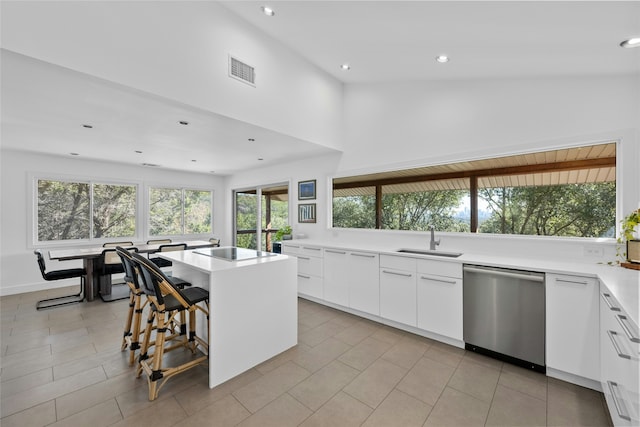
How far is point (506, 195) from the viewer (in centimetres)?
293

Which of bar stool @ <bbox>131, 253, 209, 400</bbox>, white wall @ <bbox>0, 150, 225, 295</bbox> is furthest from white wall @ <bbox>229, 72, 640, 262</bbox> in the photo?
white wall @ <bbox>0, 150, 225, 295</bbox>

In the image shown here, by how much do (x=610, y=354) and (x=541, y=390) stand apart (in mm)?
620

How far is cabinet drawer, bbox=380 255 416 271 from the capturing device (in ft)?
9.60

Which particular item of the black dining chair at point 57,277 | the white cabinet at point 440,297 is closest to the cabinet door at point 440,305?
the white cabinet at point 440,297

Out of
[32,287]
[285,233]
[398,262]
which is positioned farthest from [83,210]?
[398,262]

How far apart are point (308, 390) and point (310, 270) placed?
2.06m

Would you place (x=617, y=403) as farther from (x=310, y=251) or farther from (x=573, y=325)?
(x=310, y=251)

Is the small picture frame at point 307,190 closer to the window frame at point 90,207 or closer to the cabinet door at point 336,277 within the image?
the cabinet door at point 336,277

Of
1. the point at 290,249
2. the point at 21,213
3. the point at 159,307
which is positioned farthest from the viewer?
the point at 21,213

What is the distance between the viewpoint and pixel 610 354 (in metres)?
1.63

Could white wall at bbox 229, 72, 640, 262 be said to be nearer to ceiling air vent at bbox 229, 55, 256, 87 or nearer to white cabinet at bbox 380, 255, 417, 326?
white cabinet at bbox 380, 255, 417, 326

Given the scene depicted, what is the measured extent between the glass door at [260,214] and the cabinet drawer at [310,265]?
1.37 metres

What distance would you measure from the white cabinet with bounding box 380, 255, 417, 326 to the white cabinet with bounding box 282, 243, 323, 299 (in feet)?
3.38

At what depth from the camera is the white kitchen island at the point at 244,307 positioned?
209 cm
